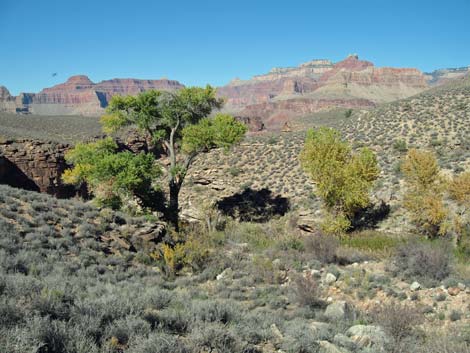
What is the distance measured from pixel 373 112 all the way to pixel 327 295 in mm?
33342

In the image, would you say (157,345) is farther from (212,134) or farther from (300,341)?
(212,134)

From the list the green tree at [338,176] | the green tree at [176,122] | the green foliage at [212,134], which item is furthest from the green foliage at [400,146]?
the green foliage at [212,134]

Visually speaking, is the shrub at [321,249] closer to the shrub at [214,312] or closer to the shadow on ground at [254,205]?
the shrub at [214,312]

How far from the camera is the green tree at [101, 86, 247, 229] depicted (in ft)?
63.4

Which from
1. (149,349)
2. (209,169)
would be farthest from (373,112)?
(149,349)

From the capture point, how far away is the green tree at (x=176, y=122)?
19.3m

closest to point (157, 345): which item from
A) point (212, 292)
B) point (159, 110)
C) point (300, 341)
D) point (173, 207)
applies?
point (300, 341)


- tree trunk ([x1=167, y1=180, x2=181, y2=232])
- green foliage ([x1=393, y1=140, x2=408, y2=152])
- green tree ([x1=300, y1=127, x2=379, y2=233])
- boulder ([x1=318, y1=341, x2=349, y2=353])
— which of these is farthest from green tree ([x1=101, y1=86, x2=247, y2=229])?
green foliage ([x1=393, y1=140, x2=408, y2=152])

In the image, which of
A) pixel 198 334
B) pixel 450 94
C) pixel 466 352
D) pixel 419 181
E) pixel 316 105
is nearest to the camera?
pixel 198 334

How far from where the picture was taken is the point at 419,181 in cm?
1833

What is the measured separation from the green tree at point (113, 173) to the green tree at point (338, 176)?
8.81 metres

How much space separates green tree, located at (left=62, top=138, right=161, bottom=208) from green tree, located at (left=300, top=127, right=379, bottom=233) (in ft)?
28.9

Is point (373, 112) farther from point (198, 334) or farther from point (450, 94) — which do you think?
point (198, 334)

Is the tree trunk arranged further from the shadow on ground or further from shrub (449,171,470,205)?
A: shrub (449,171,470,205)
